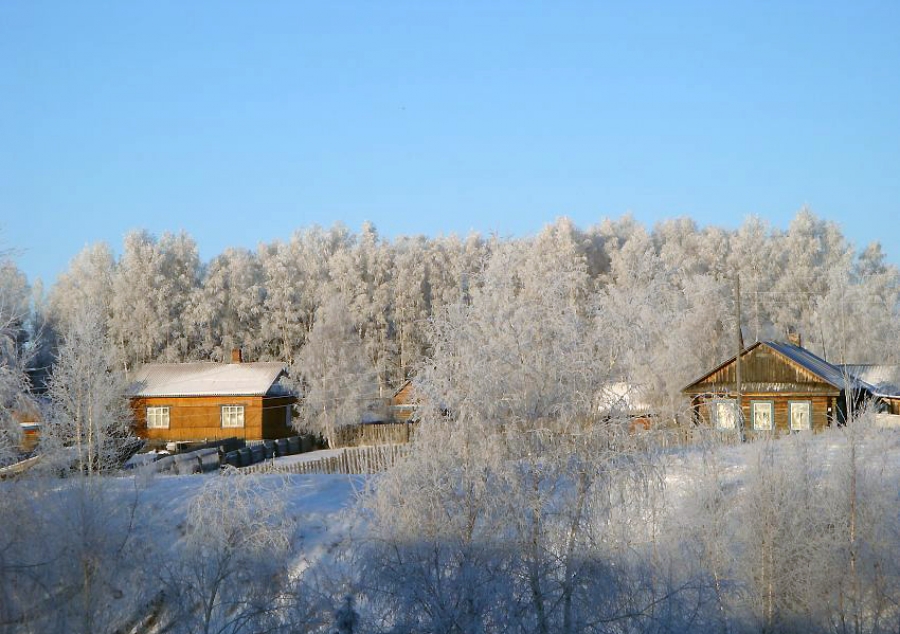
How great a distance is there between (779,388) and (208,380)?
93.2ft

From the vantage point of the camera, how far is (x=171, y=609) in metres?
13.5

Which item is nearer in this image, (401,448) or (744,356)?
(401,448)

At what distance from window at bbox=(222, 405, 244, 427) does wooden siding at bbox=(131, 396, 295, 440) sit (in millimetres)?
173

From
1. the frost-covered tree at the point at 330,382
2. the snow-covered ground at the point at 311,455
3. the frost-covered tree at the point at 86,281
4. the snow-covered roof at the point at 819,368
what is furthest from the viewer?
the frost-covered tree at the point at 86,281

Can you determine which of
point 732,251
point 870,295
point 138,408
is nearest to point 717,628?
point 138,408

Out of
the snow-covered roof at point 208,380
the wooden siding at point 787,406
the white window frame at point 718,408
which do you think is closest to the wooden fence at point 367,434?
the snow-covered roof at point 208,380

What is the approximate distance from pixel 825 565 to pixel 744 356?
22.8 m

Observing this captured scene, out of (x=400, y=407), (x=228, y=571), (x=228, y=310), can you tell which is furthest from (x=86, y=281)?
(x=228, y=571)

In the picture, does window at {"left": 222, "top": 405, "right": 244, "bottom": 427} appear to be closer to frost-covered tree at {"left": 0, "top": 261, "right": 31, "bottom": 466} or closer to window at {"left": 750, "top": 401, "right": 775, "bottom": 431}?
window at {"left": 750, "top": 401, "right": 775, "bottom": 431}

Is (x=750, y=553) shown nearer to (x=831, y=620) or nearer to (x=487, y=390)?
(x=831, y=620)

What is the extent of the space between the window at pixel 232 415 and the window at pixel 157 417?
3.12 meters

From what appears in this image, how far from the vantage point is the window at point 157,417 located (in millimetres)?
47500

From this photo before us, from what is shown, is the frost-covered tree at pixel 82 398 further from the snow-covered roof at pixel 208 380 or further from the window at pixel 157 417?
the window at pixel 157 417

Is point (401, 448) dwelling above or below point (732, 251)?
below
